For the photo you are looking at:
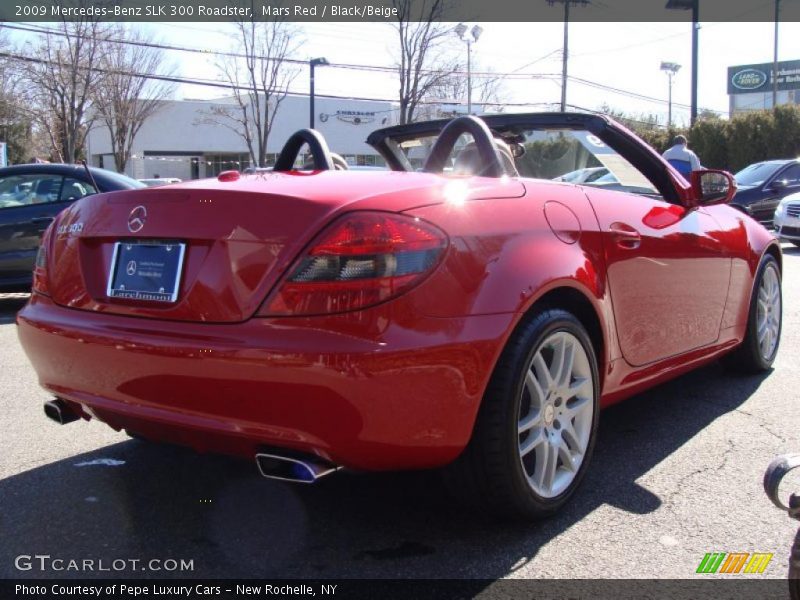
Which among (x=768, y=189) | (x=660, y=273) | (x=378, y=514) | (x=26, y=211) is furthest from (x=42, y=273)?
(x=768, y=189)

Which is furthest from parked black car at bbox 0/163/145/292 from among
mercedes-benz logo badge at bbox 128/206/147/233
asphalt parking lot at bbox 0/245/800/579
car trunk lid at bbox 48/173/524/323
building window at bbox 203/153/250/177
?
building window at bbox 203/153/250/177

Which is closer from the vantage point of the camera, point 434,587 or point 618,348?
point 434,587

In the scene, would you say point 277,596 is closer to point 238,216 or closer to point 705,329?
point 238,216

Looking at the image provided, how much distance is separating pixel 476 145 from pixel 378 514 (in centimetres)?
161

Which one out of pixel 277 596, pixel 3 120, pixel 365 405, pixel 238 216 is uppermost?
pixel 3 120

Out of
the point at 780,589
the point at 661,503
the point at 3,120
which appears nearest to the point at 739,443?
the point at 661,503

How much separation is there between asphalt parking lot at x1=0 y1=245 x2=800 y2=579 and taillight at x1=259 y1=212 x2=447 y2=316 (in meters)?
0.88

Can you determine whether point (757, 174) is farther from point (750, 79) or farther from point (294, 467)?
point (750, 79)

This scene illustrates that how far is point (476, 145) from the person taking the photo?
3.49 metres

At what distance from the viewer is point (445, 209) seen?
258cm

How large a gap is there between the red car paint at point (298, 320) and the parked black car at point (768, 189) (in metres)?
14.0

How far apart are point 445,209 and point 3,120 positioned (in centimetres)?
3144

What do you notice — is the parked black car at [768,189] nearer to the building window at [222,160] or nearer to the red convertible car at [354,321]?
the red convertible car at [354,321]

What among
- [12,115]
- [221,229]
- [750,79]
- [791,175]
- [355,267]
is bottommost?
[355,267]
